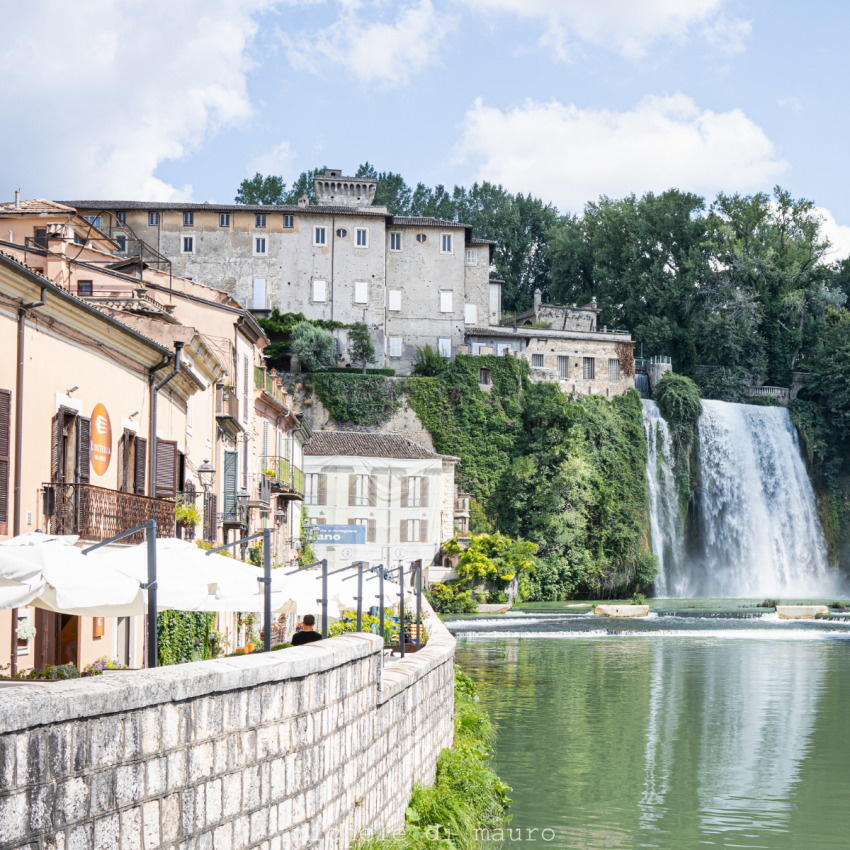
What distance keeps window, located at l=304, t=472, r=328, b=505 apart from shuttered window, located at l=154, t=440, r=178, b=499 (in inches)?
1389

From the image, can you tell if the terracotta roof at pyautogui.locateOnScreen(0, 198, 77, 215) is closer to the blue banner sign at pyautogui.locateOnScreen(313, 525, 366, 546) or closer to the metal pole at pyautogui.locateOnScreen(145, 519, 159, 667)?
the blue banner sign at pyautogui.locateOnScreen(313, 525, 366, 546)

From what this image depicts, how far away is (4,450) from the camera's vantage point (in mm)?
13312

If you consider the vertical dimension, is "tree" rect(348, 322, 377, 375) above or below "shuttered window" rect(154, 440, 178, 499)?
above

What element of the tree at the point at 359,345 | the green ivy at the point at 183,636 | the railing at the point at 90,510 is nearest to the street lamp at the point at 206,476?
the green ivy at the point at 183,636

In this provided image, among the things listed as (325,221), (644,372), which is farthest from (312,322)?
(644,372)

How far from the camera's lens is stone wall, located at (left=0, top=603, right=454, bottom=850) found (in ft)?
14.2

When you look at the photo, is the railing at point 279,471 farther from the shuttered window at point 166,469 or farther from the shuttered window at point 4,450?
the shuttered window at point 4,450

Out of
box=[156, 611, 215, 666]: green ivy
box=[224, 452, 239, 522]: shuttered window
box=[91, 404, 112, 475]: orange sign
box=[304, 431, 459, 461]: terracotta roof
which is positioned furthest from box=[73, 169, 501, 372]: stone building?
box=[91, 404, 112, 475]: orange sign

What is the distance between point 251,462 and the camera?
33.7m

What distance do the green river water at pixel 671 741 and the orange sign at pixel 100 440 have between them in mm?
7356

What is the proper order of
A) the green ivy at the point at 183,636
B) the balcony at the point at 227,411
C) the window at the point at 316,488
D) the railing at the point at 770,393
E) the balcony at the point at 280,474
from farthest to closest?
the railing at the point at 770,393
the window at the point at 316,488
the balcony at the point at 280,474
the balcony at the point at 227,411
the green ivy at the point at 183,636

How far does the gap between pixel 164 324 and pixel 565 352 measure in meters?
47.1

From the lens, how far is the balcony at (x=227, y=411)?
2748cm

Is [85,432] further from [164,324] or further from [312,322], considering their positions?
[312,322]
